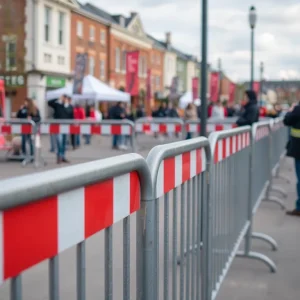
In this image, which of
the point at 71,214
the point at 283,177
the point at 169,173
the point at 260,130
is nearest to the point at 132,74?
the point at 283,177

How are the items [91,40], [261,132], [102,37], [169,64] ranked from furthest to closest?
[169,64] → [102,37] → [91,40] → [261,132]

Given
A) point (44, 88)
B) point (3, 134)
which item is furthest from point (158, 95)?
point (3, 134)

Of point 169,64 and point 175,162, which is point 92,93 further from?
point 169,64

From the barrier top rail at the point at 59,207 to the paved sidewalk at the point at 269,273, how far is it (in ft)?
9.15

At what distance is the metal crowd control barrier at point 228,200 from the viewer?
12.6 feet

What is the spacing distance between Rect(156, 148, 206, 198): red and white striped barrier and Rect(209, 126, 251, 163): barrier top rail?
0.36m

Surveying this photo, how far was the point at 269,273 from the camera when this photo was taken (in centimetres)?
535

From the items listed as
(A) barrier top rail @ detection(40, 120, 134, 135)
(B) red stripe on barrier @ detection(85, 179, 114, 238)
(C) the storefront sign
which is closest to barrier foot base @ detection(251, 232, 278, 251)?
(B) red stripe on barrier @ detection(85, 179, 114, 238)

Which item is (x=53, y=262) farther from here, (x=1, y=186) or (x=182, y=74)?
(x=182, y=74)

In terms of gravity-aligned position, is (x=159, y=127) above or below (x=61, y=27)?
below

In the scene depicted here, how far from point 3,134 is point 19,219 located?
14.2 metres

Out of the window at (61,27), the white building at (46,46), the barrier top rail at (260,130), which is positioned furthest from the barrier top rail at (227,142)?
the window at (61,27)

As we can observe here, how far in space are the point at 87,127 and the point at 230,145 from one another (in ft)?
36.4

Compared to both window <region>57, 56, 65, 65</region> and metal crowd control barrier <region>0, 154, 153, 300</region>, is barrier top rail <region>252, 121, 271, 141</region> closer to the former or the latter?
metal crowd control barrier <region>0, 154, 153, 300</region>
